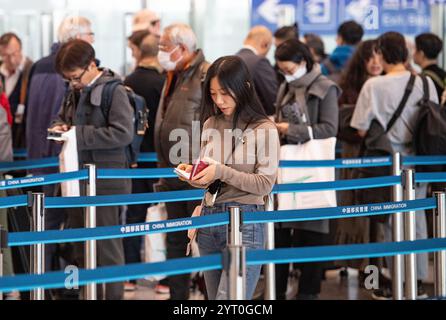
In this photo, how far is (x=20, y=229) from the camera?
698cm

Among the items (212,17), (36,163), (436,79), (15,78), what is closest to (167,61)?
(36,163)

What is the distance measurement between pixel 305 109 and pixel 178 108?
0.90m

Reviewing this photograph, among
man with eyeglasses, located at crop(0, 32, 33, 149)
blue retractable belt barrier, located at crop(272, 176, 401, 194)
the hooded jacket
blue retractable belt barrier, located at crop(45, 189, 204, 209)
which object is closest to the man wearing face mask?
the hooded jacket

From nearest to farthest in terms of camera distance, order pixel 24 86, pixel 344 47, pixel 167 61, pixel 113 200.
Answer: pixel 113 200
pixel 167 61
pixel 24 86
pixel 344 47

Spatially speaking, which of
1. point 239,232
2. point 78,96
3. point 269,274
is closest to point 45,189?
point 78,96

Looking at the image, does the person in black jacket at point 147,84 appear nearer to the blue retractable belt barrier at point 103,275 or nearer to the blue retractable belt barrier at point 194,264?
the blue retractable belt barrier at point 194,264

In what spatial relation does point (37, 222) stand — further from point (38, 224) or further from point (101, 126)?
point (101, 126)

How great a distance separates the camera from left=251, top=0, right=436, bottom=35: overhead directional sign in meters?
11.3

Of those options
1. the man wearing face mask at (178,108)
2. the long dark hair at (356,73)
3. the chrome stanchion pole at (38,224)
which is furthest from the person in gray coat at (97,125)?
the long dark hair at (356,73)

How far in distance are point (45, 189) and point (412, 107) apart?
2637 mm

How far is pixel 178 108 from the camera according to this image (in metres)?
6.68

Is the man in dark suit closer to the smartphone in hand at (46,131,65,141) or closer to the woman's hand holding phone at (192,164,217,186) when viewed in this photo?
the smartphone in hand at (46,131,65,141)

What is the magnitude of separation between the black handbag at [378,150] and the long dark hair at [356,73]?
2.11ft
